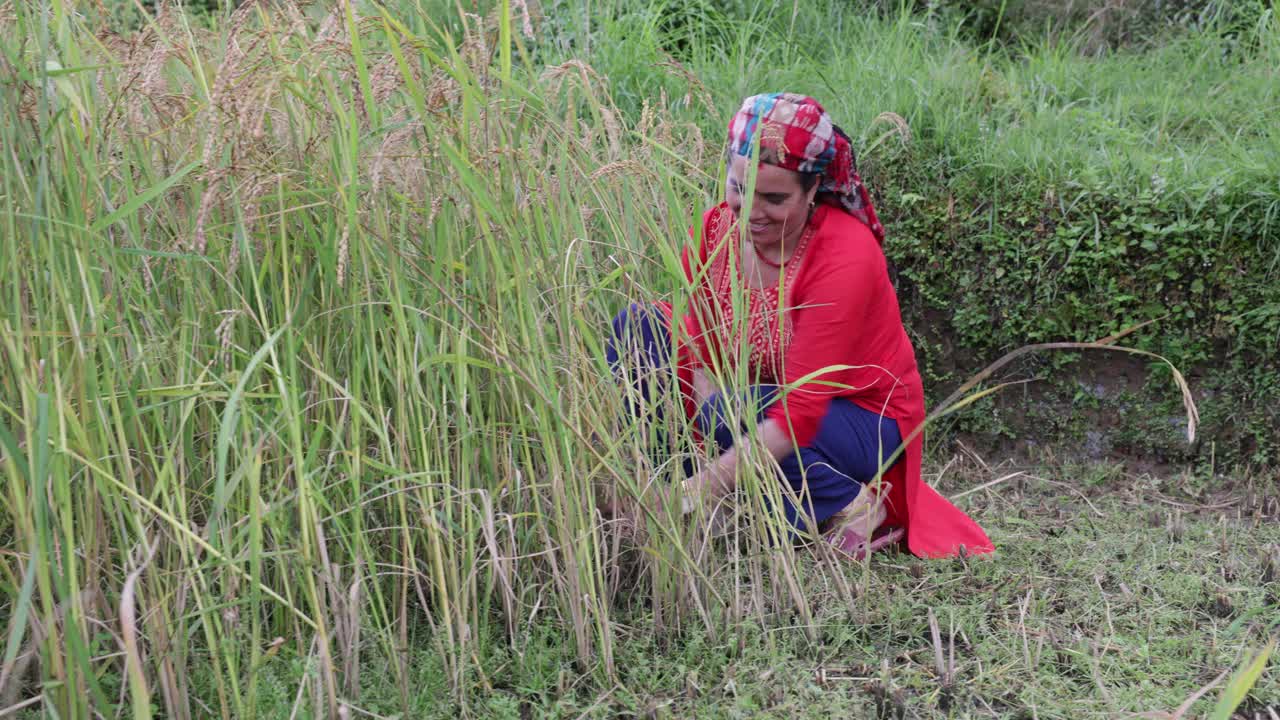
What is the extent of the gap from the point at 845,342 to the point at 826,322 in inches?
2.7

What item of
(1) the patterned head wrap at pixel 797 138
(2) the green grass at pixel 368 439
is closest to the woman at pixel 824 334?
(1) the patterned head wrap at pixel 797 138

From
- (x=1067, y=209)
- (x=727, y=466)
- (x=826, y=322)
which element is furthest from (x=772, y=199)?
(x=1067, y=209)

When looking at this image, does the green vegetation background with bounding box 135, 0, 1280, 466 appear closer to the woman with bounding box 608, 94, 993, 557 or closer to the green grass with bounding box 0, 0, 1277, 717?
Answer: the woman with bounding box 608, 94, 993, 557

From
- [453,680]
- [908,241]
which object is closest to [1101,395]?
[908,241]

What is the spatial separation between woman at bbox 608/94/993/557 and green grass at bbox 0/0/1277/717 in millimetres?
310

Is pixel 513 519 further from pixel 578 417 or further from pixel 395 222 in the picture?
pixel 395 222

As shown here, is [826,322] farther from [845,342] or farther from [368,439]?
[368,439]

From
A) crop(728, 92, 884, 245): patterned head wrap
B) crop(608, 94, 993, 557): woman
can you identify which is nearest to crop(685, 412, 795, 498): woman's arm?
crop(608, 94, 993, 557): woman

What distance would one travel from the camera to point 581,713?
187cm

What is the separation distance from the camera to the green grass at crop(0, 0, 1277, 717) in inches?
64.2

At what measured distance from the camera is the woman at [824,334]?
2.46m

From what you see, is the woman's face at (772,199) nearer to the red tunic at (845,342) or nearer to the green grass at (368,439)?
the red tunic at (845,342)

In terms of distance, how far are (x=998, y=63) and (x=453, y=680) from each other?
373 centimetres

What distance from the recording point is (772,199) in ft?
8.28
